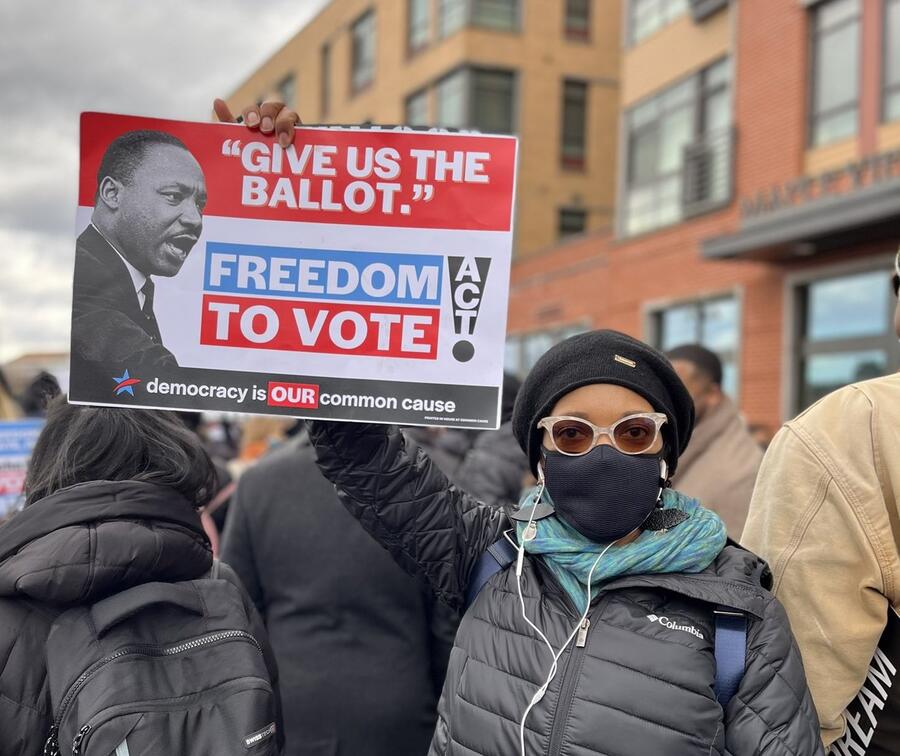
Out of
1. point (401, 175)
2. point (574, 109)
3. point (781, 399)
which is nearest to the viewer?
point (401, 175)

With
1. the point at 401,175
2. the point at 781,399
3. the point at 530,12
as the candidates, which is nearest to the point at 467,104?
the point at 530,12

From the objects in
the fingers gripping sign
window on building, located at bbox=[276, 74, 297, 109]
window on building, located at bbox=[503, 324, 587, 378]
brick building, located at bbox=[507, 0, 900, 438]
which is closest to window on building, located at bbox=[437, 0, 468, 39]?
brick building, located at bbox=[507, 0, 900, 438]

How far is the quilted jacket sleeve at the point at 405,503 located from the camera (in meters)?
2.13

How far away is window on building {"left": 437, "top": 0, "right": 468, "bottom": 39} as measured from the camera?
911 inches

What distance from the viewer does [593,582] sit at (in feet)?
6.27

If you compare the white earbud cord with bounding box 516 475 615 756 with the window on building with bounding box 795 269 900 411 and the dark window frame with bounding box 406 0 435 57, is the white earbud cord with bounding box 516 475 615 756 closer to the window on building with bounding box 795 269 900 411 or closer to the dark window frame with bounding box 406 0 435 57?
the window on building with bounding box 795 269 900 411

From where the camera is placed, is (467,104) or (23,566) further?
(467,104)

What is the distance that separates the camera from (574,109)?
2475cm

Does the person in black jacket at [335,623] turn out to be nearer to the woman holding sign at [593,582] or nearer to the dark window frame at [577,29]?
the woman holding sign at [593,582]

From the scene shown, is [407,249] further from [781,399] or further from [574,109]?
[574,109]

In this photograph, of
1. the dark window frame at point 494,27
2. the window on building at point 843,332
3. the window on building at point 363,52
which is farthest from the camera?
the window on building at point 363,52

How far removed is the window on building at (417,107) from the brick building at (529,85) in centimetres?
3

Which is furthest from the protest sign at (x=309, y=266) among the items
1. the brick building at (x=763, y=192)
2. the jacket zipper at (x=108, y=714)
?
the brick building at (x=763, y=192)

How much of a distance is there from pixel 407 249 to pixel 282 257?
0.90 feet
